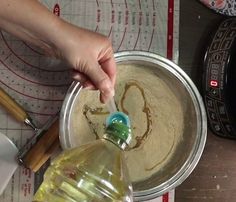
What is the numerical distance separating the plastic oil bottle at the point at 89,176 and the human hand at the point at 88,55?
0.20 ft

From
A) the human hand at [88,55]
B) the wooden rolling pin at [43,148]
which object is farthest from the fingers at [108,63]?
the wooden rolling pin at [43,148]

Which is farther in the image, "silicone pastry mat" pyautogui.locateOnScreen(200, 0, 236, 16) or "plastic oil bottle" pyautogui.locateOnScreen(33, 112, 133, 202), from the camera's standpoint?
"silicone pastry mat" pyautogui.locateOnScreen(200, 0, 236, 16)

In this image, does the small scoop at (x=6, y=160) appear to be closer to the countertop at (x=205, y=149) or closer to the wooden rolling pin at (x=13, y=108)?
the wooden rolling pin at (x=13, y=108)

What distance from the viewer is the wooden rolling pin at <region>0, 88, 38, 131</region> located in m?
0.69

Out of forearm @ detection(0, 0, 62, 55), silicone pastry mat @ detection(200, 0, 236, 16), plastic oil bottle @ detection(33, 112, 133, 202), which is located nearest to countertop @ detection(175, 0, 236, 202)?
silicone pastry mat @ detection(200, 0, 236, 16)

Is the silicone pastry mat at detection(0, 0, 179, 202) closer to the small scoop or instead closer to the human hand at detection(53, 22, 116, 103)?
the small scoop

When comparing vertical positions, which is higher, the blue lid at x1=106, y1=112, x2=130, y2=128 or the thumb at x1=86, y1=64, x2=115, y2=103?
the thumb at x1=86, y1=64, x2=115, y2=103

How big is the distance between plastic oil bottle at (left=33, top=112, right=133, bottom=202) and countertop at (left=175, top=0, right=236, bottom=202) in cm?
18

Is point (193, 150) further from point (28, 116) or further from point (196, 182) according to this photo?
point (28, 116)

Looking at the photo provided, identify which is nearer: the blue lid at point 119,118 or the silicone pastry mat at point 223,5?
the blue lid at point 119,118

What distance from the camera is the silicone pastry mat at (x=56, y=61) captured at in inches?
28.3

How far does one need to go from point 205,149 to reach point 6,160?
0.35 m

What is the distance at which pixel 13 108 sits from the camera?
0.70m

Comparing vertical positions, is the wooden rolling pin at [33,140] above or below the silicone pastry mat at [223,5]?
below
